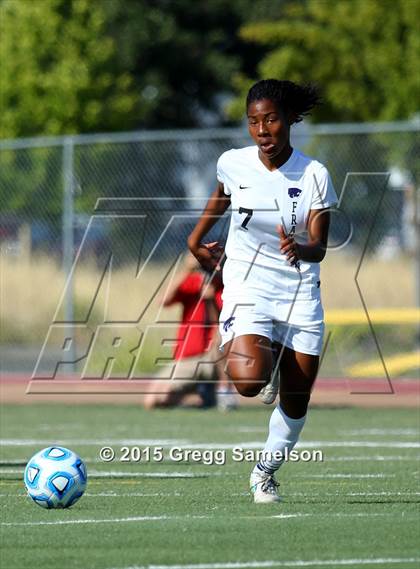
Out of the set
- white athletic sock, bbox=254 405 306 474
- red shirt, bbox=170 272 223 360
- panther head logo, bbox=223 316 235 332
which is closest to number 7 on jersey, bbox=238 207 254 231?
panther head logo, bbox=223 316 235 332

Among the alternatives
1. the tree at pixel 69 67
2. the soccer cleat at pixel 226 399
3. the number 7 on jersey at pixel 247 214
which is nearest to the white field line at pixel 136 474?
the number 7 on jersey at pixel 247 214

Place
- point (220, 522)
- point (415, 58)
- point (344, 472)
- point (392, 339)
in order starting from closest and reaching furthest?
point (220, 522)
point (344, 472)
point (392, 339)
point (415, 58)

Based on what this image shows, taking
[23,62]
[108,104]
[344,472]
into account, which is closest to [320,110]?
[108,104]

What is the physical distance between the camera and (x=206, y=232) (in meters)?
8.12

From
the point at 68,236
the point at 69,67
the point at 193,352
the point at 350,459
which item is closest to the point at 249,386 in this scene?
the point at 350,459

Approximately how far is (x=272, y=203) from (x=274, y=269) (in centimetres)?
37

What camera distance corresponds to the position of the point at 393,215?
18.0 m

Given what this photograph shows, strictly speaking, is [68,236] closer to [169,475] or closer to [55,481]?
[169,475]

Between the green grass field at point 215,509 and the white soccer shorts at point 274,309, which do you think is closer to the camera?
the green grass field at point 215,509

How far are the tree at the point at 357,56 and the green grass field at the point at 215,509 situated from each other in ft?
45.2

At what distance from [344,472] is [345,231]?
8898 mm

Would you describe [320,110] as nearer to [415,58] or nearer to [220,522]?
[415,58]

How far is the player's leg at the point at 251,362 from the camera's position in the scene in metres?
7.59

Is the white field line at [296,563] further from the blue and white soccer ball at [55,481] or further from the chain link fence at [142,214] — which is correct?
the chain link fence at [142,214]
